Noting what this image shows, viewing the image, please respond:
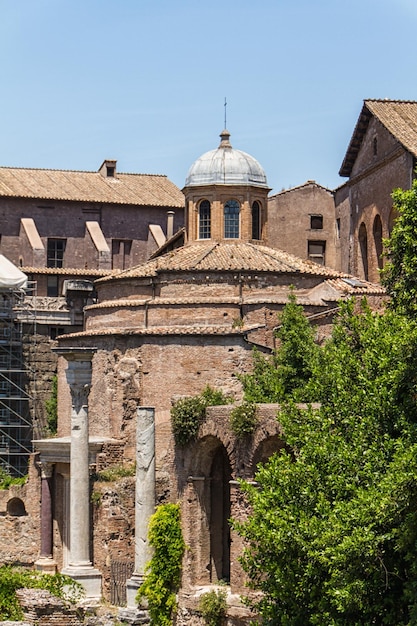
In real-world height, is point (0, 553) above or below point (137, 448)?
below

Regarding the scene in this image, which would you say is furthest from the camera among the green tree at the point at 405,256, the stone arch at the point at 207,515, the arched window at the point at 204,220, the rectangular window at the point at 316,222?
the rectangular window at the point at 316,222

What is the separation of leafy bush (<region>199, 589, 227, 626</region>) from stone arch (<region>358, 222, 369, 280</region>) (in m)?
16.2

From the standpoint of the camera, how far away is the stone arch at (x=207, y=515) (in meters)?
37.2

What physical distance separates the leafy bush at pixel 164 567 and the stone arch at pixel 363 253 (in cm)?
1397

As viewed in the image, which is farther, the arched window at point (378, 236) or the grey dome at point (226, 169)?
the arched window at point (378, 236)

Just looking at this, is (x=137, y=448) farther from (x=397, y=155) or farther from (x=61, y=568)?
(x=397, y=155)

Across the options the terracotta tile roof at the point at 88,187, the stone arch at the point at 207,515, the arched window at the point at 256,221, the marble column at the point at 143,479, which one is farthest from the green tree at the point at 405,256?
the terracotta tile roof at the point at 88,187

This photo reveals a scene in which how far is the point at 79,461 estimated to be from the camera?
1577 inches

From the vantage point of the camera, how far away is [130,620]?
3734 centimetres

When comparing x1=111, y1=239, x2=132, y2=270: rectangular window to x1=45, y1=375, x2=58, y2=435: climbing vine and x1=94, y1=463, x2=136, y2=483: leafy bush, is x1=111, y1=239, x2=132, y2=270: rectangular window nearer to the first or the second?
x1=45, y1=375, x2=58, y2=435: climbing vine

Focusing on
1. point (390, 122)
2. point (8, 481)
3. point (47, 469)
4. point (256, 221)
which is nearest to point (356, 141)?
point (390, 122)

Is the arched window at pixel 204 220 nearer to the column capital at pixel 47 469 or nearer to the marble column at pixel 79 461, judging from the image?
the marble column at pixel 79 461

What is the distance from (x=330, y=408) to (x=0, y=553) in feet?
64.1

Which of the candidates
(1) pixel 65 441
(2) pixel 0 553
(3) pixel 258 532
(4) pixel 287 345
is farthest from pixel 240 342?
(3) pixel 258 532
